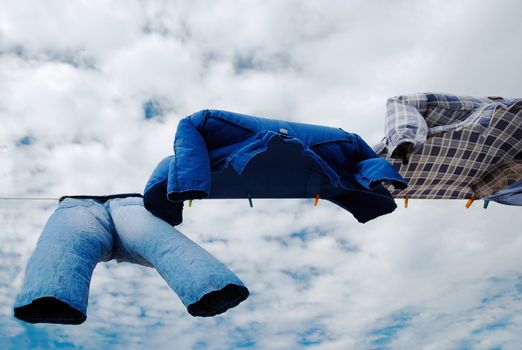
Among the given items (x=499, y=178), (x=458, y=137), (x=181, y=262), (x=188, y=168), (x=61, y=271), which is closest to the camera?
(x=61, y=271)

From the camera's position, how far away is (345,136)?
10.7 ft

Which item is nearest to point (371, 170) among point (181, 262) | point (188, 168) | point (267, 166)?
point (267, 166)

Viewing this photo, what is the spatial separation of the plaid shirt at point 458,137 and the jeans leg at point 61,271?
1.86 metres

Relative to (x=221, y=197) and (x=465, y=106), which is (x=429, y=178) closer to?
(x=465, y=106)

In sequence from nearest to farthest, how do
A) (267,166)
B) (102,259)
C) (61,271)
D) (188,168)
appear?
(61,271) < (188,168) < (102,259) < (267,166)

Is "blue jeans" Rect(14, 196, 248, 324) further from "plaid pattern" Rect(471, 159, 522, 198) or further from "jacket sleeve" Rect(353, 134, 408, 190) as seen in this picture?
"plaid pattern" Rect(471, 159, 522, 198)

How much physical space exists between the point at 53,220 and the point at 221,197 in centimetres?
103

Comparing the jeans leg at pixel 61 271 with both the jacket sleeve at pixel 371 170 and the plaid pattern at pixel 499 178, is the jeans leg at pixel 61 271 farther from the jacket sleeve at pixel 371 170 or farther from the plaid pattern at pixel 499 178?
the plaid pattern at pixel 499 178

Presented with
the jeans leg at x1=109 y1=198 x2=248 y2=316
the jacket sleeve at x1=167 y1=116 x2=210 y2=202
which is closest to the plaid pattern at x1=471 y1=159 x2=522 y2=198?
the jacket sleeve at x1=167 y1=116 x2=210 y2=202

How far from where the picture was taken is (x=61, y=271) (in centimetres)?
223

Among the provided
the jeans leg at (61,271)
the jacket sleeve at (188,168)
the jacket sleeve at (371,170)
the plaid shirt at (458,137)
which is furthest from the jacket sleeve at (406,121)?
the jeans leg at (61,271)

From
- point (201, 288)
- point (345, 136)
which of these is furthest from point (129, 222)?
point (345, 136)

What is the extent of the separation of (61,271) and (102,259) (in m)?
0.58

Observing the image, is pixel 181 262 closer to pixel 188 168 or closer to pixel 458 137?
pixel 188 168
